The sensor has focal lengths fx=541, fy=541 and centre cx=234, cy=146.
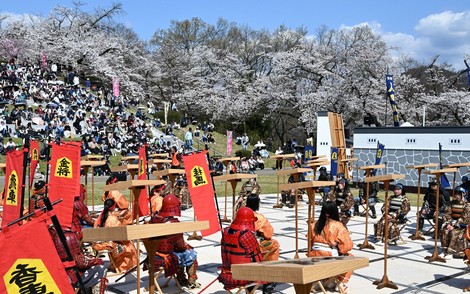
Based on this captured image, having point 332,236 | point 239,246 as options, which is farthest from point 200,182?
point 239,246

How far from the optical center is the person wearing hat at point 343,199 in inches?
503

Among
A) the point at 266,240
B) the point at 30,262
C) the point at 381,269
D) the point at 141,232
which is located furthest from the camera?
the point at 381,269

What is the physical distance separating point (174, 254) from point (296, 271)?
5.30 metres

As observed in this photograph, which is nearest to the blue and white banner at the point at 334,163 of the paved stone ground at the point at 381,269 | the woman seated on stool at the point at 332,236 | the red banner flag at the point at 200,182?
the paved stone ground at the point at 381,269

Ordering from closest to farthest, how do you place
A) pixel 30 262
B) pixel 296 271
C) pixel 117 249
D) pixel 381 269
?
pixel 296 271 → pixel 30 262 → pixel 117 249 → pixel 381 269

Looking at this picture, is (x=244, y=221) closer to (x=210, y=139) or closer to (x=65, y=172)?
(x=65, y=172)

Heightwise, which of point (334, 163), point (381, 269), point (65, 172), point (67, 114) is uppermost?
point (67, 114)

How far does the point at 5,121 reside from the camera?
101 feet

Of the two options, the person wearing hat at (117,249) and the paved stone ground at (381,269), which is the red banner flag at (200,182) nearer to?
the paved stone ground at (381,269)

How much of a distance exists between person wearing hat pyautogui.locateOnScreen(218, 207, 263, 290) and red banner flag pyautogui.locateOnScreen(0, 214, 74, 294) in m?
3.35

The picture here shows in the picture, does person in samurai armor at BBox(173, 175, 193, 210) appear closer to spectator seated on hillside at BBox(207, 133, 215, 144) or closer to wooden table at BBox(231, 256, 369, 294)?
wooden table at BBox(231, 256, 369, 294)

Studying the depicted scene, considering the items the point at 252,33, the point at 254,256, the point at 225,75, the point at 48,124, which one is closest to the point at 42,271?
A: the point at 254,256

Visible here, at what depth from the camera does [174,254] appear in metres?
8.32

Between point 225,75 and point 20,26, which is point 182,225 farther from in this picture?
point 20,26
